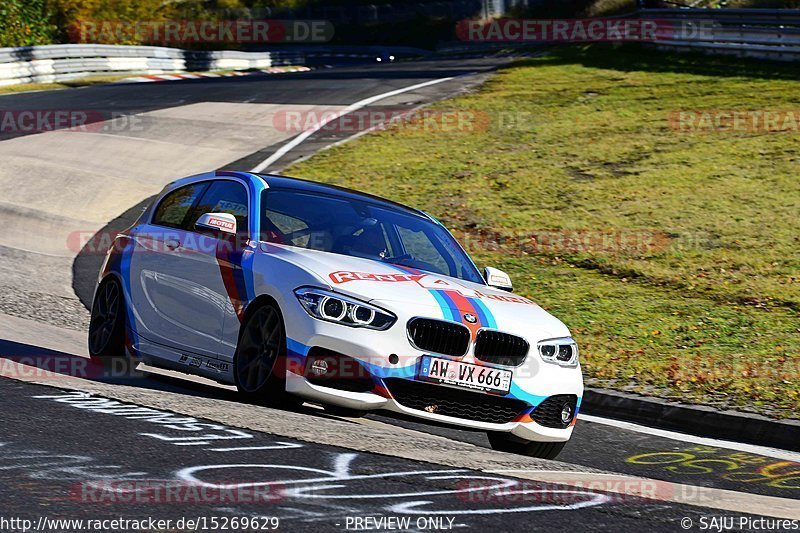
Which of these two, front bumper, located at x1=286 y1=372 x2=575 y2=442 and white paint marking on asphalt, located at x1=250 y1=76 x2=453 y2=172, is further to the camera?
white paint marking on asphalt, located at x1=250 y1=76 x2=453 y2=172

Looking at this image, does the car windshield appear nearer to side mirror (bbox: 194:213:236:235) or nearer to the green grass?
side mirror (bbox: 194:213:236:235)

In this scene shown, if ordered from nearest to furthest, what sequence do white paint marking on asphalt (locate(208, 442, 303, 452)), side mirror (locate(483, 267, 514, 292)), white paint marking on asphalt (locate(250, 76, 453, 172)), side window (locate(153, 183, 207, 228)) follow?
white paint marking on asphalt (locate(208, 442, 303, 452))
side mirror (locate(483, 267, 514, 292))
side window (locate(153, 183, 207, 228))
white paint marking on asphalt (locate(250, 76, 453, 172))

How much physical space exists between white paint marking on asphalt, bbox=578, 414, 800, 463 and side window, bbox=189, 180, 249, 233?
314 centimetres

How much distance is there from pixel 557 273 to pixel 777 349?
13.1ft

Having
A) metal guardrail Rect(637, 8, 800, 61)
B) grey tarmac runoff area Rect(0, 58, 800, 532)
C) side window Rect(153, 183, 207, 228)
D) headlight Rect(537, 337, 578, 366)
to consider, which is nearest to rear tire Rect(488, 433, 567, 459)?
grey tarmac runoff area Rect(0, 58, 800, 532)

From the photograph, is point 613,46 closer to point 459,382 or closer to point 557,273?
point 557,273

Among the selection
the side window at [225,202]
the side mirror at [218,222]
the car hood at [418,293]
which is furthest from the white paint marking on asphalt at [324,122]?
the car hood at [418,293]

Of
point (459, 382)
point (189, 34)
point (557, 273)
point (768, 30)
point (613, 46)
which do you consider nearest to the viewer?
point (459, 382)

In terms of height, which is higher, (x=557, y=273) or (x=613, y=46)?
(x=613, y=46)

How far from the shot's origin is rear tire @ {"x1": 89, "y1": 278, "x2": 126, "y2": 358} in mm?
8938

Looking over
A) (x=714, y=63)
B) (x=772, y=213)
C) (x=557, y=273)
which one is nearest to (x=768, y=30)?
(x=714, y=63)

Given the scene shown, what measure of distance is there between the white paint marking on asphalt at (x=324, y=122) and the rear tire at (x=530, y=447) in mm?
12829

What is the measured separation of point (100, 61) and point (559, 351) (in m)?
33.4

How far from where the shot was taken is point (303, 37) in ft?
238
